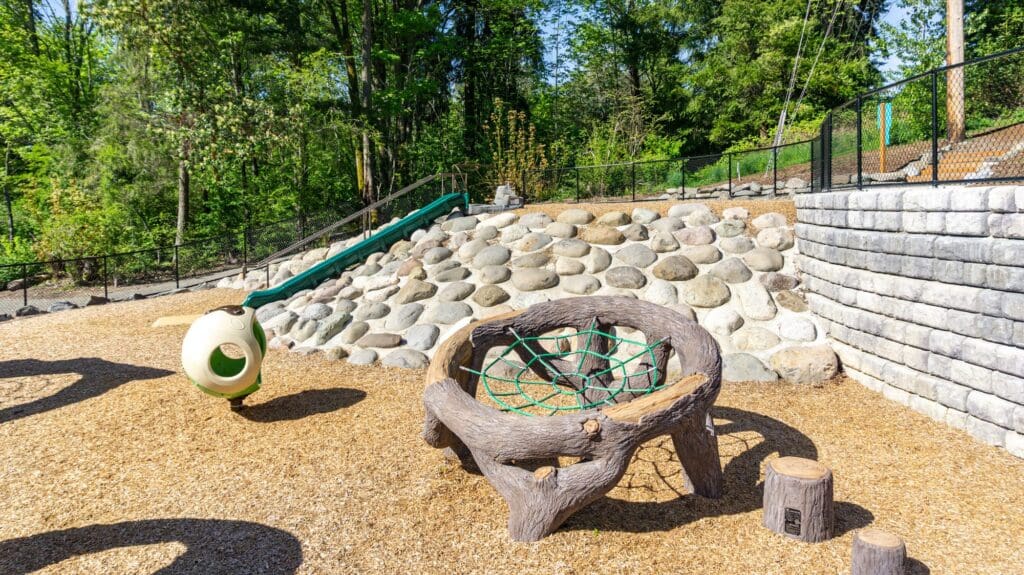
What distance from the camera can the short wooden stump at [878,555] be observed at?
2.59 m

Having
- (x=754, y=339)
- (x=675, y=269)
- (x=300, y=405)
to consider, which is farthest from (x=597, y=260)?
(x=300, y=405)

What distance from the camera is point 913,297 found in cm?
498

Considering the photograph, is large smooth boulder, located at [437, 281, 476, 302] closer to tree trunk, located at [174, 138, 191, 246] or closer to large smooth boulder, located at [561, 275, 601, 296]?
large smooth boulder, located at [561, 275, 601, 296]

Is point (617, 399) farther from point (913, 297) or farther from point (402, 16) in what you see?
point (402, 16)

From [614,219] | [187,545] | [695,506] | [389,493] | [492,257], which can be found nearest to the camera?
[187,545]

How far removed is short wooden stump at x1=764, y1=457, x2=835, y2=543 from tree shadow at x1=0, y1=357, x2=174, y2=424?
6240 mm

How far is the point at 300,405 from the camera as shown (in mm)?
5691

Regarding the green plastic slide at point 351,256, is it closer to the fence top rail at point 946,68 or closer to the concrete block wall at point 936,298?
the concrete block wall at point 936,298

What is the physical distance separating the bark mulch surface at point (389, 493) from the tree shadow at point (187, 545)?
0.04 feet

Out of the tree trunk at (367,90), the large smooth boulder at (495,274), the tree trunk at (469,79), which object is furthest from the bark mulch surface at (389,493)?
the tree trunk at (469,79)

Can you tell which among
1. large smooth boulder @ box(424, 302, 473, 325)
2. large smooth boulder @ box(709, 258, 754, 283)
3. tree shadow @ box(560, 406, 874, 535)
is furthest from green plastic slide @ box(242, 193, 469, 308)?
tree shadow @ box(560, 406, 874, 535)

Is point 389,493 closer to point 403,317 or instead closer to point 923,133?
point 403,317

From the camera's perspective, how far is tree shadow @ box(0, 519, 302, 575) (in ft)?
10.2

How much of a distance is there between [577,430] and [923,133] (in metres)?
6.42
